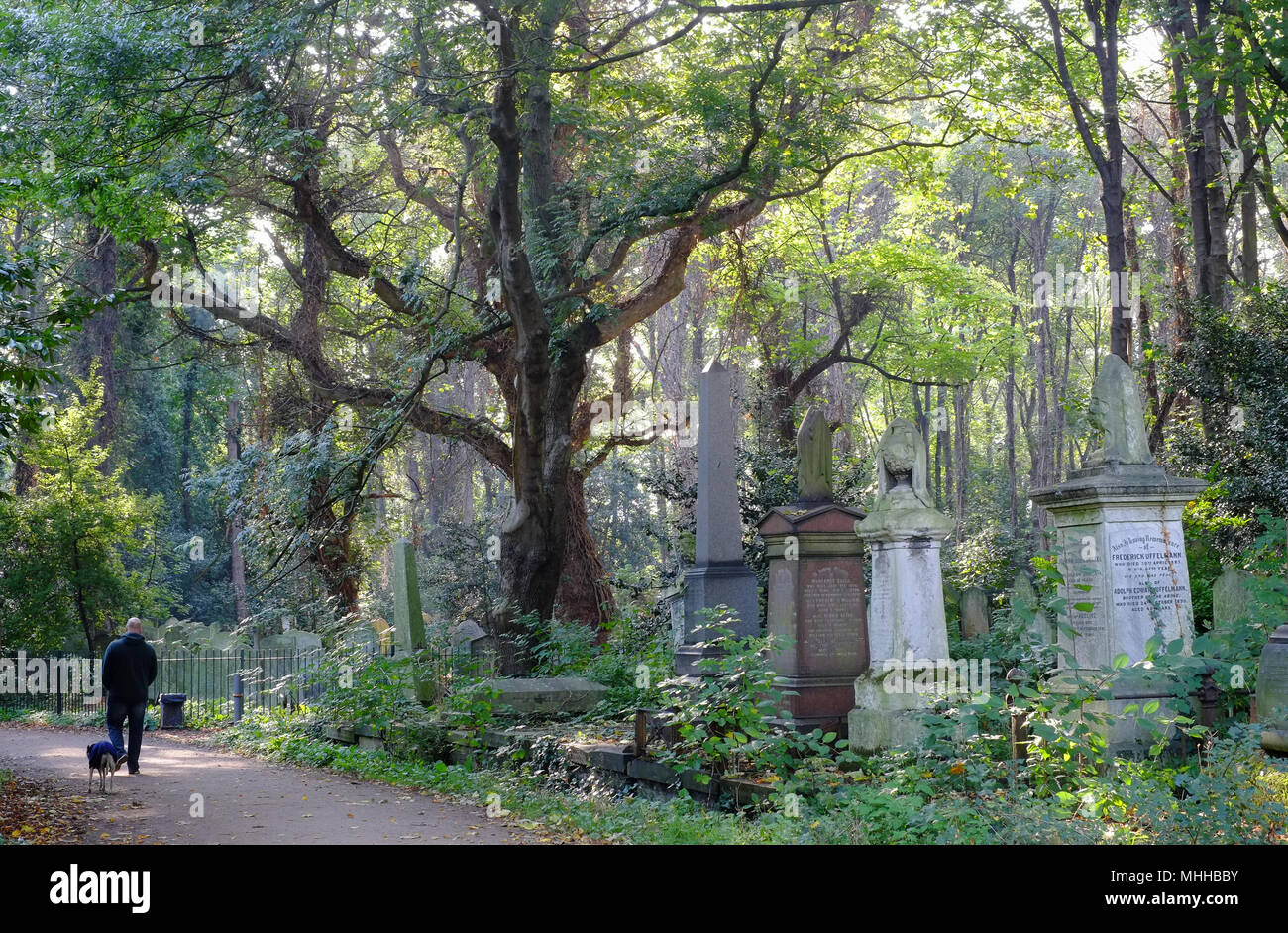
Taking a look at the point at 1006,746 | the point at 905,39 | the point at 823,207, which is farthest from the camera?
the point at 823,207

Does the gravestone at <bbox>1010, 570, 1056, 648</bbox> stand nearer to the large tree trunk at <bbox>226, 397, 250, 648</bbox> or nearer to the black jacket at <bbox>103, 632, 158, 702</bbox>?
the black jacket at <bbox>103, 632, 158, 702</bbox>

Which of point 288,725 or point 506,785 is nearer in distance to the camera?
point 506,785

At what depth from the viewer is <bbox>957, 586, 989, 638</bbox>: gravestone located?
17109 millimetres

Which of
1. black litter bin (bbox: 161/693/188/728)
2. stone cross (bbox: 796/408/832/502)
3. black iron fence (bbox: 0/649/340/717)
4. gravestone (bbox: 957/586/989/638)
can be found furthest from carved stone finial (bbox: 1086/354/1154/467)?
black litter bin (bbox: 161/693/188/728)

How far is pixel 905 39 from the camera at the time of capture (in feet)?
58.6

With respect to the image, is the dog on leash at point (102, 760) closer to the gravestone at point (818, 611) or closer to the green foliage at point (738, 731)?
the green foliage at point (738, 731)

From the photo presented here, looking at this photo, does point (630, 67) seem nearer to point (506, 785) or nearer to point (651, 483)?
point (651, 483)

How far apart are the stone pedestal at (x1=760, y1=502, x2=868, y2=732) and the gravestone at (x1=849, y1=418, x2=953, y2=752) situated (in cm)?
88

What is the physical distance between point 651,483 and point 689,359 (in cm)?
2633

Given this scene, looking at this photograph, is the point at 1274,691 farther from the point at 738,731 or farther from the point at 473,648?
the point at 473,648

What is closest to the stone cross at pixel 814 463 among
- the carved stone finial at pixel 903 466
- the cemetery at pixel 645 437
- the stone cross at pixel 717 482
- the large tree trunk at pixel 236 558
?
the cemetery at pixel 645 437

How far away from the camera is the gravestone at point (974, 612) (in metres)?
17.1

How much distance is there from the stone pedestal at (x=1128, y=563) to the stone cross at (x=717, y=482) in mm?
4798

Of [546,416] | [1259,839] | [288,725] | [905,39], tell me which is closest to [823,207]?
[905,39]
